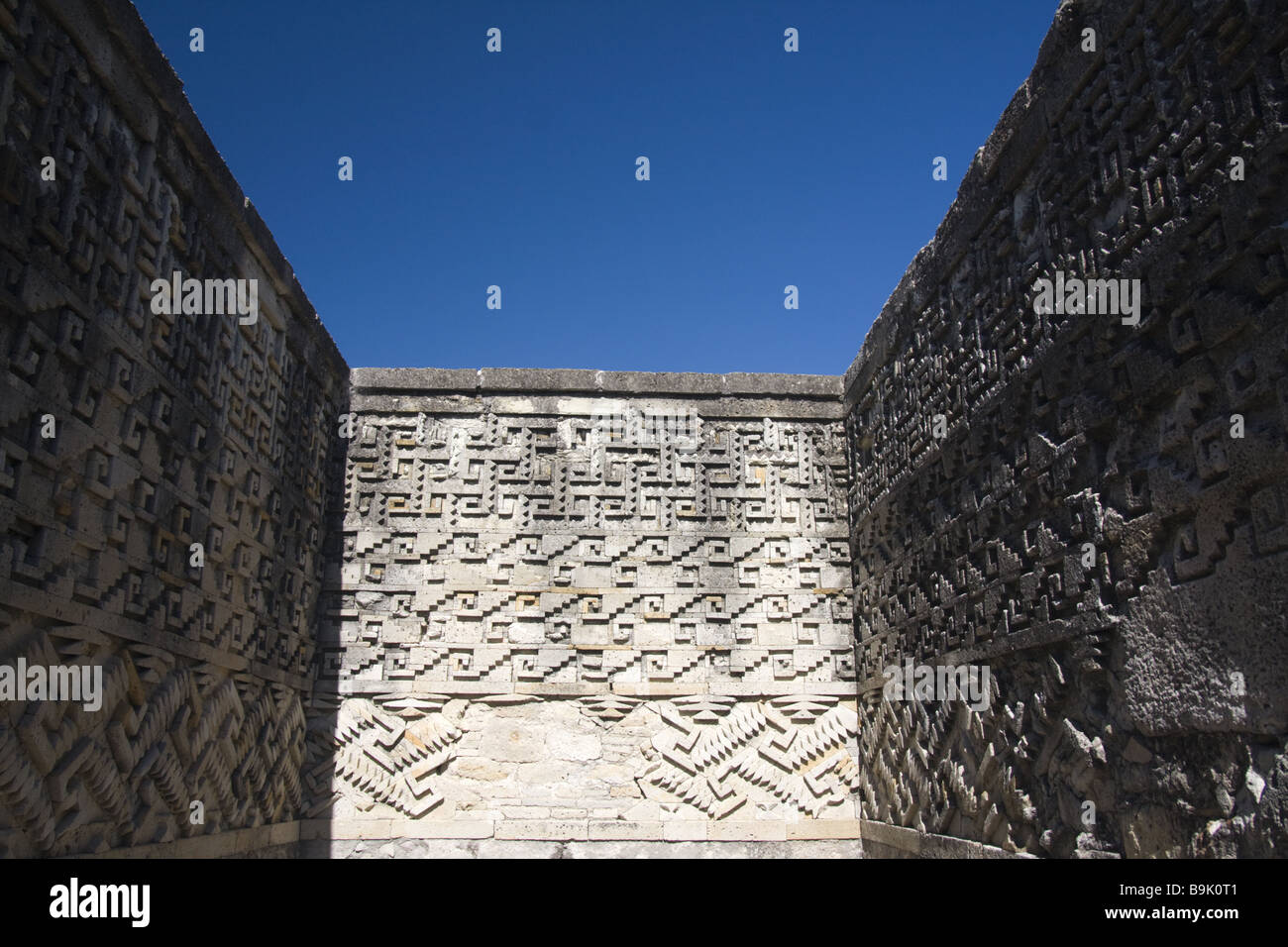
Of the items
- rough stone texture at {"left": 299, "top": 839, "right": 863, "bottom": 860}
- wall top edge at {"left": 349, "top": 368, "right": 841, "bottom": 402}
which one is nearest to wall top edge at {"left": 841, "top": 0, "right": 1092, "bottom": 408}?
wall top edge at {"left": 349, "top": 368, "right": 841, "bottom": 402}

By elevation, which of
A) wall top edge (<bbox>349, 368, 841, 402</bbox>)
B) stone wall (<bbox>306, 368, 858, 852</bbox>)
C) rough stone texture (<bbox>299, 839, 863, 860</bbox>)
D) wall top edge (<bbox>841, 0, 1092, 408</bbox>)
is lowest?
rough stone texture (<bbox>299, 839, 863, 860</bbox>)

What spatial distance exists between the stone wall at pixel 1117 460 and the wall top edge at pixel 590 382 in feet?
6.59

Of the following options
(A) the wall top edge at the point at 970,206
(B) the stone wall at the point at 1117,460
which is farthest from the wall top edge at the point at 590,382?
(B) the stone wall at the point at 1117,460

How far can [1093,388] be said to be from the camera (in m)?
4.46

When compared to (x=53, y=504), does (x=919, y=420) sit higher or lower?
higher

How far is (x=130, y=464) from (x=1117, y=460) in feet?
14.9

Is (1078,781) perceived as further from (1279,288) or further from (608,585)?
(608,585)

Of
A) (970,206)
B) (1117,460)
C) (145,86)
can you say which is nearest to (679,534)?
(970,206)

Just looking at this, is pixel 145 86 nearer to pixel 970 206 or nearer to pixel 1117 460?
pixel 970 206

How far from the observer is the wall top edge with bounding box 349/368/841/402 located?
834cm

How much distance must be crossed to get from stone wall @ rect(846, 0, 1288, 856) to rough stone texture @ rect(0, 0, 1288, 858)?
0.07 feet

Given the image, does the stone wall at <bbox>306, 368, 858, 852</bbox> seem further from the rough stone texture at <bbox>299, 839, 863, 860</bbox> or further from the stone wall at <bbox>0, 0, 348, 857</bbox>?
the stone wall at <bbox>0, 0, 348, 857</bbox>
